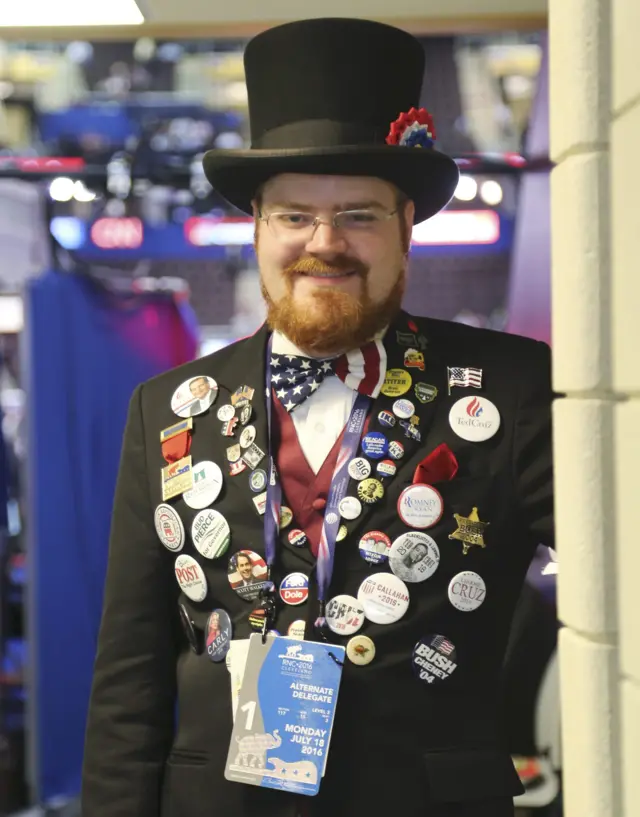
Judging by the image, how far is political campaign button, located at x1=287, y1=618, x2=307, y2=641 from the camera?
1341 millimetres

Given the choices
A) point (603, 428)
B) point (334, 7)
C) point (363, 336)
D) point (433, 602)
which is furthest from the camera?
point (334, 7)

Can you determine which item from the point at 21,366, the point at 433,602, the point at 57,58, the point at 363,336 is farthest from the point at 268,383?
the point at 57,58

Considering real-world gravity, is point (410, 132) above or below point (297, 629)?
above

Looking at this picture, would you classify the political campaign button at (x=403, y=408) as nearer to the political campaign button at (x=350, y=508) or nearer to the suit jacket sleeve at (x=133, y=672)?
the political campaign button at (x=350, y=508)

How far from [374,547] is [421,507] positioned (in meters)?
0.09

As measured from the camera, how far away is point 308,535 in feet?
4.51

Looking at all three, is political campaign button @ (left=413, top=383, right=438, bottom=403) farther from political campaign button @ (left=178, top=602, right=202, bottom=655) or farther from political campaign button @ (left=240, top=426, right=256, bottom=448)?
political campaign button @ (left=178, top=602, right=202, bottom=655)

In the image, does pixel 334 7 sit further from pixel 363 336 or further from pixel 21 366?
pixel 21 366

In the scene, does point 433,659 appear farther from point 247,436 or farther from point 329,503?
point 247,436

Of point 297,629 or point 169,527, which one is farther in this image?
point 169,527

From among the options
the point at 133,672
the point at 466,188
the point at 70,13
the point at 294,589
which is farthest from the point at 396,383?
the point at 70,13

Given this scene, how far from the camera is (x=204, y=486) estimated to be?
1453mm

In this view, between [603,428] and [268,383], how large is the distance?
846mm

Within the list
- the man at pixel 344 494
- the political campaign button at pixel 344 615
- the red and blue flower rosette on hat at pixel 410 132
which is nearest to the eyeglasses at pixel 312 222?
the man at pixel 344 494
